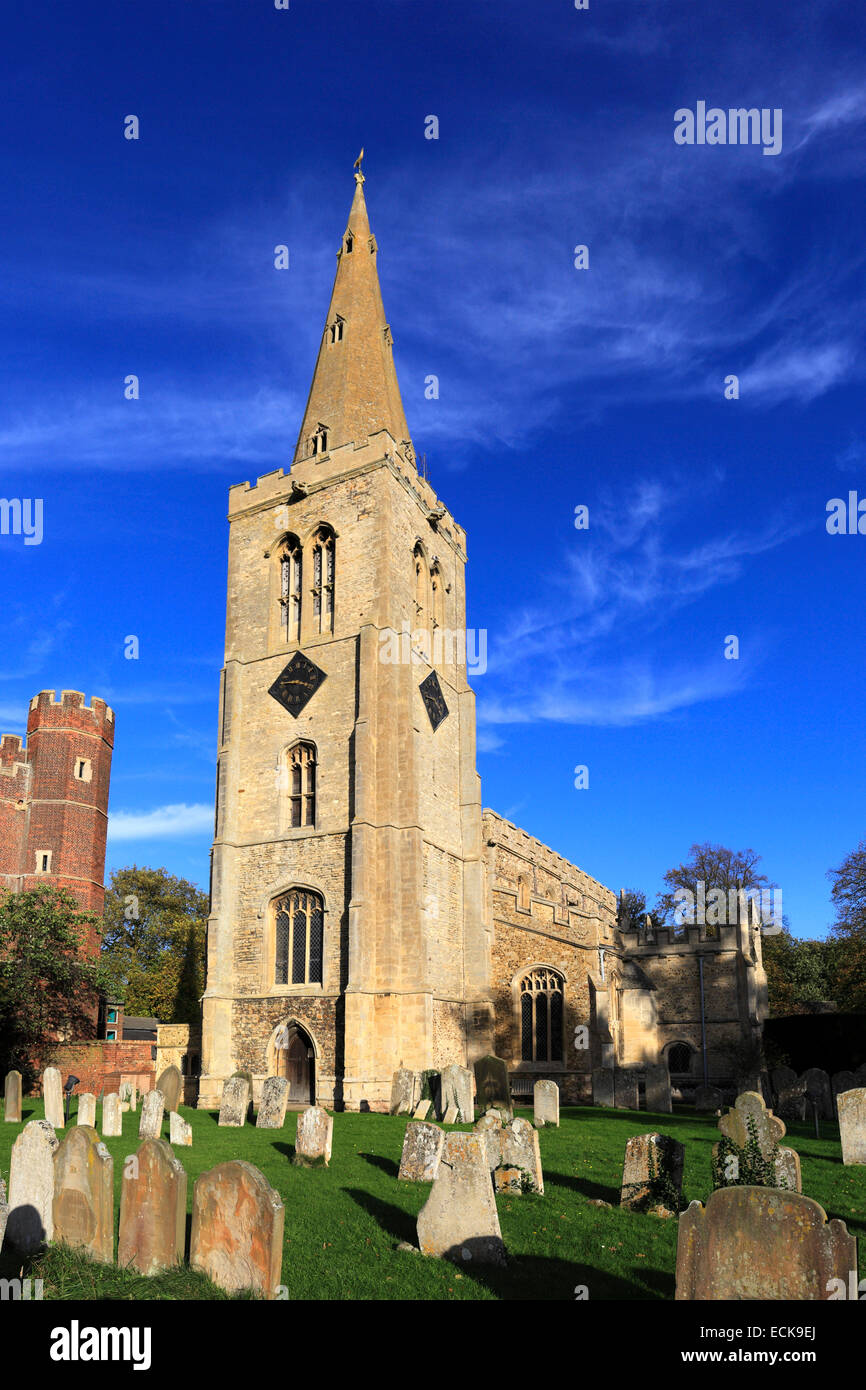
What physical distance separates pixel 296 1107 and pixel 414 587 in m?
14.5

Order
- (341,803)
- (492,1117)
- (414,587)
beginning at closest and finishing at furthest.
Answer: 1. (492,1117)
2. (341,803)
3. (414,587)

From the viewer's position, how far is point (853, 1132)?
1250 centimetres

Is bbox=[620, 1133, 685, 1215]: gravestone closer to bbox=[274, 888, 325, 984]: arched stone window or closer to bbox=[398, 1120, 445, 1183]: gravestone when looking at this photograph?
bbox=[398, 1120, 445, 1183]: gravestone

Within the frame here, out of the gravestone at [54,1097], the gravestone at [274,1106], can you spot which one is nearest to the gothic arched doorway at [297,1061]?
the gravestone at [274,1106]

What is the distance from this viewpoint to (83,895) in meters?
35.1

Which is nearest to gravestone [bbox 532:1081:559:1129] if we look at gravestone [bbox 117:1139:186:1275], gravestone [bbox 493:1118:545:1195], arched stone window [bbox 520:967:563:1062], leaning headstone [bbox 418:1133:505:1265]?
gravestone [bbox 493:1118:545:1195]

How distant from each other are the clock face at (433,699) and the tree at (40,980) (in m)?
12.1

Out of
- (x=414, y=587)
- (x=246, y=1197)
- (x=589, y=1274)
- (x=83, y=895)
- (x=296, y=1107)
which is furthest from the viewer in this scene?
(x=83, y=895)

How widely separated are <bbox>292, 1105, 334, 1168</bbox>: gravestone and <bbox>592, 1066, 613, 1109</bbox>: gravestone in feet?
38.6

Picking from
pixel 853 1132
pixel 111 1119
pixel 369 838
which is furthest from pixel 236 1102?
pixel 853 1132

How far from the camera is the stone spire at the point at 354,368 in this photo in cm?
2886

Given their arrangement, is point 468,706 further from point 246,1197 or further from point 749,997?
point 246,1197

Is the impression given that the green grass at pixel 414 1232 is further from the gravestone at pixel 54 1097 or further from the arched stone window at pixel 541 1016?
the arched stone window at pixel 541 1016

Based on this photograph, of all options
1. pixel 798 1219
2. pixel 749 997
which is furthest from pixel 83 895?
pixel 798 1219
